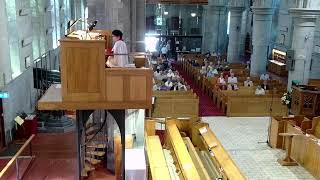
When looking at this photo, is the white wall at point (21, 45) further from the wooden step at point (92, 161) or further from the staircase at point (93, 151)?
the wooden step at point (92, 161)

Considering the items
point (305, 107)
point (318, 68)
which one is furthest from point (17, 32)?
point (318, 68)

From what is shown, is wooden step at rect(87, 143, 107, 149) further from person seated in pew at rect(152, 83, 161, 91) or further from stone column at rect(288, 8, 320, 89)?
stone column at rect(288, 8, 320, 89)

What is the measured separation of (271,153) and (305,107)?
3.59 meters

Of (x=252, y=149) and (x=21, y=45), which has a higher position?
(x=21, y=45)

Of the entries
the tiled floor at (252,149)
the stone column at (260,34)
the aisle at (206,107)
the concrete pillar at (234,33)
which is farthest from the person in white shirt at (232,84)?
the concrete pillar at (234,33)

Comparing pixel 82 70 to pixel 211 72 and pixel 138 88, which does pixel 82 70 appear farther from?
pixel 211 72

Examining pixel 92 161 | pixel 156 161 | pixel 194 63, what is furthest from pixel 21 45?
pixel 194 63

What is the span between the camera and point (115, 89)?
729 cm

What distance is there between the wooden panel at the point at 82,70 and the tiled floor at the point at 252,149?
5911mm

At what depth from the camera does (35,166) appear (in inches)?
432

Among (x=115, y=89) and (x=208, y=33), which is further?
(x=208, y=33)

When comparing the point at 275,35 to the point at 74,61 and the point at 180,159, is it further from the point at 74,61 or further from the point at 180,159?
the point at 74,61

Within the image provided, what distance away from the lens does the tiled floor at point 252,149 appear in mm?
11234

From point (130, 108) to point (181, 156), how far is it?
9.96 ft
